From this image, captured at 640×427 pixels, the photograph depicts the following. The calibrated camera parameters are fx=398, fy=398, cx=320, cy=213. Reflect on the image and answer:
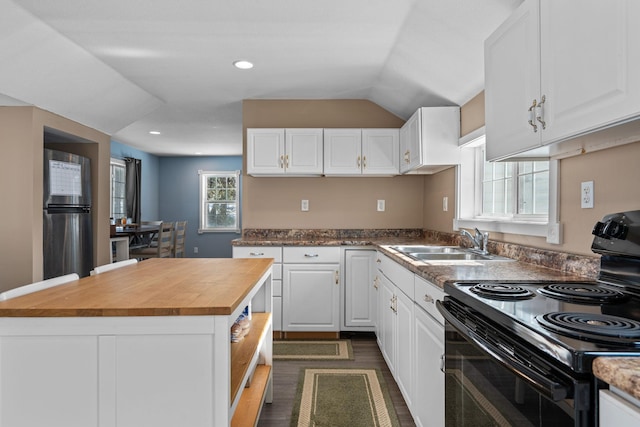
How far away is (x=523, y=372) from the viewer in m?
0.89

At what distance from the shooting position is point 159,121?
5.38 m

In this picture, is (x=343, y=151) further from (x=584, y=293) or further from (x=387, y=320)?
(x=584, y=293)

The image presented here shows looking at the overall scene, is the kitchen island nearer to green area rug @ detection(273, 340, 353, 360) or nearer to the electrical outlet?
the electrical outlet

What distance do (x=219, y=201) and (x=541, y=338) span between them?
855cm

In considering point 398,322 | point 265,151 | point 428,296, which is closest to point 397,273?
point 398,322

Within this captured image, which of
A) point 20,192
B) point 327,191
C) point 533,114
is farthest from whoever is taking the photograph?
point 327,191

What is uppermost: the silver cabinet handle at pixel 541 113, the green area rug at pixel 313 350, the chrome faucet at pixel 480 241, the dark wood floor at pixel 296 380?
the silver cabinet handle at pixel 541 113

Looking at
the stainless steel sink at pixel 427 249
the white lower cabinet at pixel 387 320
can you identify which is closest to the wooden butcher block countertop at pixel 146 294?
the white lower cabinet at pixel 387 320

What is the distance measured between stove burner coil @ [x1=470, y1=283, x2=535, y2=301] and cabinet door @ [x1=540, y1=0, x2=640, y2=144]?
1.64 feet

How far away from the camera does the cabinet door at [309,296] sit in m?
3.55

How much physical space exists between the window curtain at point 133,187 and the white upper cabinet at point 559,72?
23.5 ft

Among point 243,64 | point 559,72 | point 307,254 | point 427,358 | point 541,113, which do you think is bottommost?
point 427,358

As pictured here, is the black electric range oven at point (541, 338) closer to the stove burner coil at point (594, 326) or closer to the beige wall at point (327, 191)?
the stove burner coil at point (594, 326)

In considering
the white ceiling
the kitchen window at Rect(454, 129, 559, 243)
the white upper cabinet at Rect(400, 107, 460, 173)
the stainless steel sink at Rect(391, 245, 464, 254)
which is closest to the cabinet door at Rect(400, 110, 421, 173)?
the white upper cabinet at Rect(400, 107, 460, 173)
